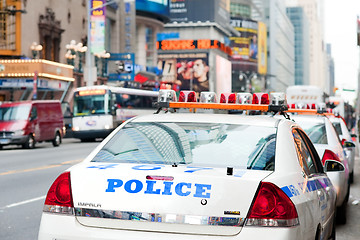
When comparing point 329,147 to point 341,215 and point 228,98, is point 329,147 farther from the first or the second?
point 228,98

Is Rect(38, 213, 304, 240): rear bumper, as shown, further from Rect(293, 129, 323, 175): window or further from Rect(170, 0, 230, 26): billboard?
Rect(170, 0, 230, 26): billboard

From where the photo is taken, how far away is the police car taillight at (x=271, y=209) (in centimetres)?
436

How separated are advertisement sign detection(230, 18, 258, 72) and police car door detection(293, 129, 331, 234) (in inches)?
6654

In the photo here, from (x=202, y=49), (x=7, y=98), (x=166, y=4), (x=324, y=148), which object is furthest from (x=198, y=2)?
(x=324, y=148)

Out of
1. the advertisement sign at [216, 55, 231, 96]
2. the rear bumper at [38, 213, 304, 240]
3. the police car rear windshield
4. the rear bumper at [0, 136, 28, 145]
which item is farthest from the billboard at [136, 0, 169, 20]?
the rear bumper at [38, 213, 304, 240]

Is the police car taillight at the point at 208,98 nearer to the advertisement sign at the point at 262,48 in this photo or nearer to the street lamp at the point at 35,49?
the street lamp at the point at 35,49

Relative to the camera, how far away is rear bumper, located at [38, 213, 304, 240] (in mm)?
4316

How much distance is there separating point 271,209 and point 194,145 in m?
1.05

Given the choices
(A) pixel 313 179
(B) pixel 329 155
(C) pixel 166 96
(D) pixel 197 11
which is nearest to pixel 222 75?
(D) pixel 197 11

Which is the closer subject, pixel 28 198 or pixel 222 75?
pixel 28 198

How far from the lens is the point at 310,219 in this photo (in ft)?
16.1

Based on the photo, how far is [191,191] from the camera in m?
4.38

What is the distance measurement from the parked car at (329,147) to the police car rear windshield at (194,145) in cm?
464

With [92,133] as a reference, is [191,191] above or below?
above
